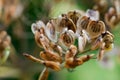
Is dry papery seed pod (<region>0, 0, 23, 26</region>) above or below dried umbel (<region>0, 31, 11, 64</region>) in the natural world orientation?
above

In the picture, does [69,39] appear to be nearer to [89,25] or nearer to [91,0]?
[89,25]

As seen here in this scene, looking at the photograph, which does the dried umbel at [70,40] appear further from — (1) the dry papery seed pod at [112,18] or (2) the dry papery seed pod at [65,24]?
(1) the dry papery seed pod at [112,18]

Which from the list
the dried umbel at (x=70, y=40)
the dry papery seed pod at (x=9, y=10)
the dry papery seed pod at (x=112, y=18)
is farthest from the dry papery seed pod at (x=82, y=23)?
the dry papery seed pod at (x=9, y=10)

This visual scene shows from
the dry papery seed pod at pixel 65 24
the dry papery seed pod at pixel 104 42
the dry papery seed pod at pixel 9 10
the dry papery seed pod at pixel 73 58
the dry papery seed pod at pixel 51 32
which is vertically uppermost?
the dry papery seed pod at pixel 9 10

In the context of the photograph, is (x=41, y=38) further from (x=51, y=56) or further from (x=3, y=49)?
(x=3, y=49)

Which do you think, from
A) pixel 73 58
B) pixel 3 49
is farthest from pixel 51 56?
pixel 3 49

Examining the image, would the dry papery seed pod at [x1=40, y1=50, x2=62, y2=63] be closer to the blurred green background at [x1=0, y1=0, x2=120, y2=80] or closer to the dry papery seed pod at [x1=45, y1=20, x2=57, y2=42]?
the dry papery seed pod at [x1=45, y1=20, x2=57, y2=42]

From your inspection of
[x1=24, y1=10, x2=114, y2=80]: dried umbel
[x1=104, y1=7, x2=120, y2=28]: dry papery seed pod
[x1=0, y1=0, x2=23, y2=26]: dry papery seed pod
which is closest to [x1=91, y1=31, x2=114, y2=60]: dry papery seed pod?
[x1=24, y1=10, x2=114, y2=80]: dried umbel

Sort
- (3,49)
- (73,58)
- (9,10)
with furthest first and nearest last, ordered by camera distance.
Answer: (9,10) < (3,49) < (73,58)
